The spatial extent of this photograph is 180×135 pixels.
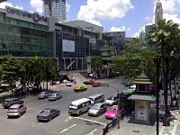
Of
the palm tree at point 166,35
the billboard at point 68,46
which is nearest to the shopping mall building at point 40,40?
the billboard at point 68,46

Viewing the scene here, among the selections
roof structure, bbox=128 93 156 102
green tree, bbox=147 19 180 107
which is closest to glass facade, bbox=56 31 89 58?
green tree, bbox=147 19 180 107

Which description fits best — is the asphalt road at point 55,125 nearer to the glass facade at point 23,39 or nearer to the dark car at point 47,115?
the dark car at point 47,115

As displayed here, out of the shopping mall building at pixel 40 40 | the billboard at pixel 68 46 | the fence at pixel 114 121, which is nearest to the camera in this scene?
the fence at pixel 114 121

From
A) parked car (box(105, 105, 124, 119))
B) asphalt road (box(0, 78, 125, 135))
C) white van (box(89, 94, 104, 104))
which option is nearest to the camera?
asphalt road (box(0, 78, 125, 135))

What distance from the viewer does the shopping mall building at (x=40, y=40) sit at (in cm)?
7106

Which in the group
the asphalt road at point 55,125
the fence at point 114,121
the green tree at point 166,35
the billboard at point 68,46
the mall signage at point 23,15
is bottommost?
the asphalt road at point 55,125

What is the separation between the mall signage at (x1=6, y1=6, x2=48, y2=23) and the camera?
73.0m

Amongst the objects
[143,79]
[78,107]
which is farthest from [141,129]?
[78,107]

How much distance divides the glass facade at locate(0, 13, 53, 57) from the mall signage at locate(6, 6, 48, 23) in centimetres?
197

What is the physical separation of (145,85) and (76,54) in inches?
3111

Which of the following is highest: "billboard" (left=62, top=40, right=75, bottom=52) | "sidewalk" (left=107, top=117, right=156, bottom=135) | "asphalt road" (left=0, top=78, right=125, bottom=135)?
"billboard" (left=62, top=40, right=75, bottom=52)

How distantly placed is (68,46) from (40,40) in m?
16.9

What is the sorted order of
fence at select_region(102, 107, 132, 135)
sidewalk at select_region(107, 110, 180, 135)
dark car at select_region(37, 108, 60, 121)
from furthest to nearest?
dark car at select_region(37, 108, 60, 121) → sidewalk at select_region(107, 110, 180, 135) → fence at select_region(102, 107, 132, 135)

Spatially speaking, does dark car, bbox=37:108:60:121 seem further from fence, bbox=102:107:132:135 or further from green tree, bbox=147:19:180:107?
green tree, bbox=147:19:180:107
